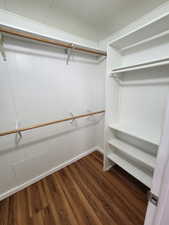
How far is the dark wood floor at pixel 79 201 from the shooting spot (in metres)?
1.16

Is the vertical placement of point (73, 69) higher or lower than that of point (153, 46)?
lower

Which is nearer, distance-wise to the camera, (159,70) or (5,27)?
(5,27)

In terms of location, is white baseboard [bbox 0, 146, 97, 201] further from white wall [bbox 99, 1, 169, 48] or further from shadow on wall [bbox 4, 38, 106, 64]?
white wall [bbox 99, 1, 169, 48]

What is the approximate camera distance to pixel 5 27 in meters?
0.97

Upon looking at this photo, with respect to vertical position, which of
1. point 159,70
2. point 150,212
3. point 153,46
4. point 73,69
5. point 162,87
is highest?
point 153,46

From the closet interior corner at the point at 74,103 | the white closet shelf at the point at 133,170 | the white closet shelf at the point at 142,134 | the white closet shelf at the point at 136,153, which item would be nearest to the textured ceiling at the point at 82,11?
the closet interior corner at the point at 74,103

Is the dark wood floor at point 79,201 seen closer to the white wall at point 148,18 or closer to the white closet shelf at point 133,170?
the white closet shelf at point 133,170

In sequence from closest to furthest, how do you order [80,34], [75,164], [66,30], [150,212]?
[150,212], [66,30], [80,34], [75,164]

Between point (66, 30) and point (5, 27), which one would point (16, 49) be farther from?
point (66, 30)

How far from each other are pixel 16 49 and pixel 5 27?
0.79ft

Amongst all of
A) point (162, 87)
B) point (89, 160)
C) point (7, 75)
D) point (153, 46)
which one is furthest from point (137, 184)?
point (7, 75)

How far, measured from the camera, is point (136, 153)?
1.43 metres

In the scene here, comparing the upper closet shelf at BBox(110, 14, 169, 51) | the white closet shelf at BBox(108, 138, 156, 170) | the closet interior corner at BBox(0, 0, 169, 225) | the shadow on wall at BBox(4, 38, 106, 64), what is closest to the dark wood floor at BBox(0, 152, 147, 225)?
the closet interior corner at BBox(0, 0, 169, 225)

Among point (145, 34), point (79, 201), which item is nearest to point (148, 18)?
point (145, 34)
